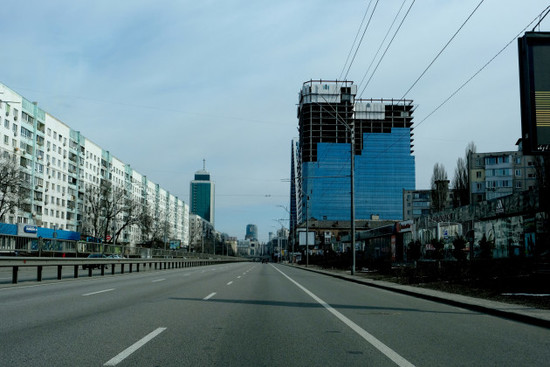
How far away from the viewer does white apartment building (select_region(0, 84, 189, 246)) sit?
72375mm

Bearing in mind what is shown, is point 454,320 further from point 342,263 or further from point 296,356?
point 342,263

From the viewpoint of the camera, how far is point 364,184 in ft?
560

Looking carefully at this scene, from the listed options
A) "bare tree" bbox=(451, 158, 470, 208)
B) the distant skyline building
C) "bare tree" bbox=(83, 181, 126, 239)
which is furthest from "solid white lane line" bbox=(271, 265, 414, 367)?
the distant skyline building

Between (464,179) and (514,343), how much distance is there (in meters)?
72.4

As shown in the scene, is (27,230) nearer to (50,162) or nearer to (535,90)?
(50,162)

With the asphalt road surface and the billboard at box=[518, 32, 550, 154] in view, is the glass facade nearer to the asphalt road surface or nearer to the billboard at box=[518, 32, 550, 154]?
the billboard at box=[518, 32, 550, 154]

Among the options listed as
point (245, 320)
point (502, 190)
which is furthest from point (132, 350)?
point (502, 190)

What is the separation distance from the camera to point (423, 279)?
77.0ft

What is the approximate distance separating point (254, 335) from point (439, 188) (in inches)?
3142

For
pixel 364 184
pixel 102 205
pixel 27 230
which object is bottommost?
pixel 27 230

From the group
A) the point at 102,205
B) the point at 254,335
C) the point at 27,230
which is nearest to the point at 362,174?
the point at 102,205

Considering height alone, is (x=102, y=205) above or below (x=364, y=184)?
below

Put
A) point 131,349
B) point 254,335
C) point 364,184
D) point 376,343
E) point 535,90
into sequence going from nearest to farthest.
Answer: point 131,349 < point 376,343 < point 254,335 < point 535,90 < point 364,184

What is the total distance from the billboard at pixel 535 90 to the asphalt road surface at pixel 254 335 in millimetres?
6468
